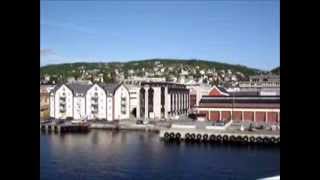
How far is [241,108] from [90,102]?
14.5ft

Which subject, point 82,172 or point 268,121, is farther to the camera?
point 268,121

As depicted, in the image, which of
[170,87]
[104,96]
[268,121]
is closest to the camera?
[268,121]

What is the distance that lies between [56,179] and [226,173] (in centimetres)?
257

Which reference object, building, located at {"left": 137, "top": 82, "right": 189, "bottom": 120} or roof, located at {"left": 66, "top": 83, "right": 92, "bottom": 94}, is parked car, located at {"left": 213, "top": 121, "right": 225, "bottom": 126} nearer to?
building, located at {"left": 137, "top": 82, "right": 189, "bottom": 120}

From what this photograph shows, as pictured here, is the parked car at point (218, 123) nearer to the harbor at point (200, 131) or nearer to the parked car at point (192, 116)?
the harbor at point (200, 131)

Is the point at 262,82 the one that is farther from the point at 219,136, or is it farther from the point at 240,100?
the point at 219,136

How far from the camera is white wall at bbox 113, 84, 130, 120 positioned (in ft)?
45.5

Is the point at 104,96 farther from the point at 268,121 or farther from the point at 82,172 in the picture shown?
the point at 82,172

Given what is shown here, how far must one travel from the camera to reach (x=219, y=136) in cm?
1125

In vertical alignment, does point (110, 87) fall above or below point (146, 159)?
above

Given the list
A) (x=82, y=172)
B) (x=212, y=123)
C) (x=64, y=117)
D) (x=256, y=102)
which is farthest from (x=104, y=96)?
(x=82, y=172)

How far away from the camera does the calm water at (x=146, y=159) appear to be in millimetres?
7480

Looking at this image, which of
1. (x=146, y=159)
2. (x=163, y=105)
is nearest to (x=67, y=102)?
(x=163, y=105)

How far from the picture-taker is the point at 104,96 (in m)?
→ 13.8
